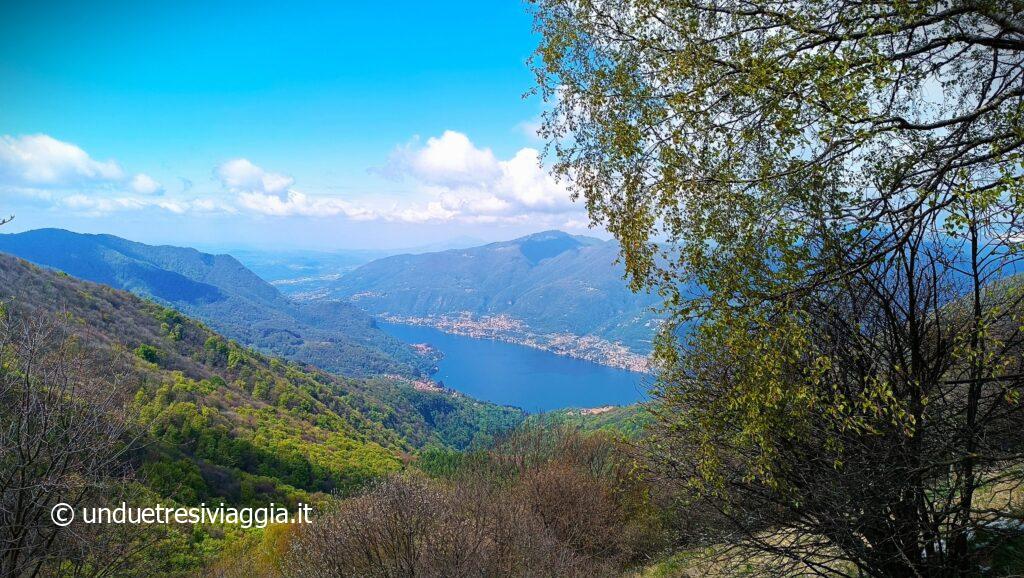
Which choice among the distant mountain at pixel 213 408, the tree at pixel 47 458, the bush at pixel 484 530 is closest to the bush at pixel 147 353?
the distant mountain at pixel 213 408

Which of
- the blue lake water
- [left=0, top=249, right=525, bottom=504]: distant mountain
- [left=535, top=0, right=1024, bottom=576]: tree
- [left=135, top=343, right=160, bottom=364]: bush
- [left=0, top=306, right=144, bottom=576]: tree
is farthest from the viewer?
the blue lake water

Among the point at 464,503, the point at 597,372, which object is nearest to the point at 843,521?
the point at 464,503

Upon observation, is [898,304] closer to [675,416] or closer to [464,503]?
[675,416]

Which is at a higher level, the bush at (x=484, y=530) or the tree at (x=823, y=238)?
the tree at (x=823, y=238)

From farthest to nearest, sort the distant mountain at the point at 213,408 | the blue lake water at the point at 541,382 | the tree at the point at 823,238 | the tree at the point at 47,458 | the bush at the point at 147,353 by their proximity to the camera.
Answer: the blue lake water at the point at 541,382 < the bush at the point at 147,353 < the distant mountain at the point at 213,408 < the tree at the point at 47,458 < the tree at the point at 823,238

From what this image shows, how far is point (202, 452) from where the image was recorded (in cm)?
3609

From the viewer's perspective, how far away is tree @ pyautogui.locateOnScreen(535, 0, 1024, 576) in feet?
11.2

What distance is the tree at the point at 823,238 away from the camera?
11.2 ft

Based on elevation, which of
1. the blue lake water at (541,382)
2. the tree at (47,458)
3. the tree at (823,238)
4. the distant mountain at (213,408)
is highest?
the tree at (823,238)

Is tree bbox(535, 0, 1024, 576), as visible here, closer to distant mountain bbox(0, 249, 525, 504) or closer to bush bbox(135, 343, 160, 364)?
distant mountain bbox(0, 249, 525, 504)

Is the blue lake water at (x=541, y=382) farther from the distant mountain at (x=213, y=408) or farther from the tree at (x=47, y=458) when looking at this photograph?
the tree at (x=47, y=458)

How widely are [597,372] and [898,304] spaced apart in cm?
17166

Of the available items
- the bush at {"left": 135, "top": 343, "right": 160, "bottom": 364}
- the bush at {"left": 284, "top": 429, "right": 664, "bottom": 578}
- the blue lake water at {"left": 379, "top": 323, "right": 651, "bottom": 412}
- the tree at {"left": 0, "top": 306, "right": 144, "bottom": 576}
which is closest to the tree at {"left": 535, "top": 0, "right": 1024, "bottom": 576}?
the bush at {"left": 284, "top": 429, "right": 664, "bottom": 578}

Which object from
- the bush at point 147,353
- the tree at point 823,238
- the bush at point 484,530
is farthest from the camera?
the bush at point 147,353
